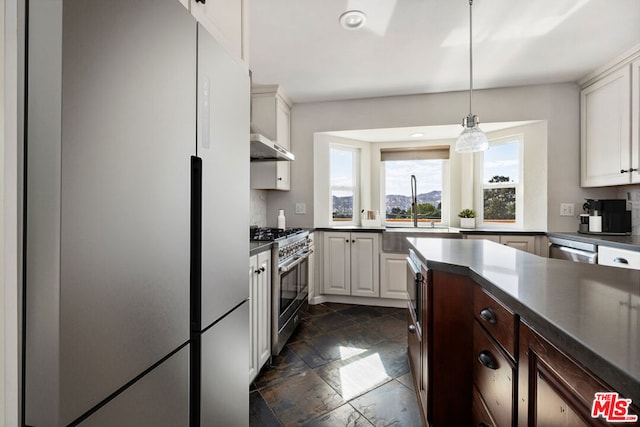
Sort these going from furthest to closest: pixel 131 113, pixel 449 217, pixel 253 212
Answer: pixel 449 217
pixel 253 212
pixel 131 113

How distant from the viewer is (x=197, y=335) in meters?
0.92

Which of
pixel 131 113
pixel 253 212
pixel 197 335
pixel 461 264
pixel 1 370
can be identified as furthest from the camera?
pixel 253 212

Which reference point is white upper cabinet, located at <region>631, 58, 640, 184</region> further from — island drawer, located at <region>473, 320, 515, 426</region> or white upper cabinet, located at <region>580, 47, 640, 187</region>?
island drawer, located at <region>473, 320, 515, 426</region>

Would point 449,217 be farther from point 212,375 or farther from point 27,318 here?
point 27,318

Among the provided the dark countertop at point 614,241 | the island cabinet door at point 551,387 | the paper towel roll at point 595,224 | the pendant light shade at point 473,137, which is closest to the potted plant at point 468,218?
the dark countertop at point 614,241

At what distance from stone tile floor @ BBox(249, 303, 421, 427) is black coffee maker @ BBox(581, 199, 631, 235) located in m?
2.12

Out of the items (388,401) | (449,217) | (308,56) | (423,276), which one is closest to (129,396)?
(423,276)

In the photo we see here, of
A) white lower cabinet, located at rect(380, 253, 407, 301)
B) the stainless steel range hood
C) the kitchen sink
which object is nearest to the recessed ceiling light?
the stainless steel range hood

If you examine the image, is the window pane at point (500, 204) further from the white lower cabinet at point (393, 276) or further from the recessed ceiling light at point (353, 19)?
the recessed ceiling light at point (353, 19)

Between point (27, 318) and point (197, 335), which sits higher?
point (27, 318)

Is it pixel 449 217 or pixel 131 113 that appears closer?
pixel 131 113

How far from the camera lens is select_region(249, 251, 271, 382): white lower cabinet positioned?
69.7 inches

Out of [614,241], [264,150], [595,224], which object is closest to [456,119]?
[595,224]

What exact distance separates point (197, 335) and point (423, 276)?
113cm
